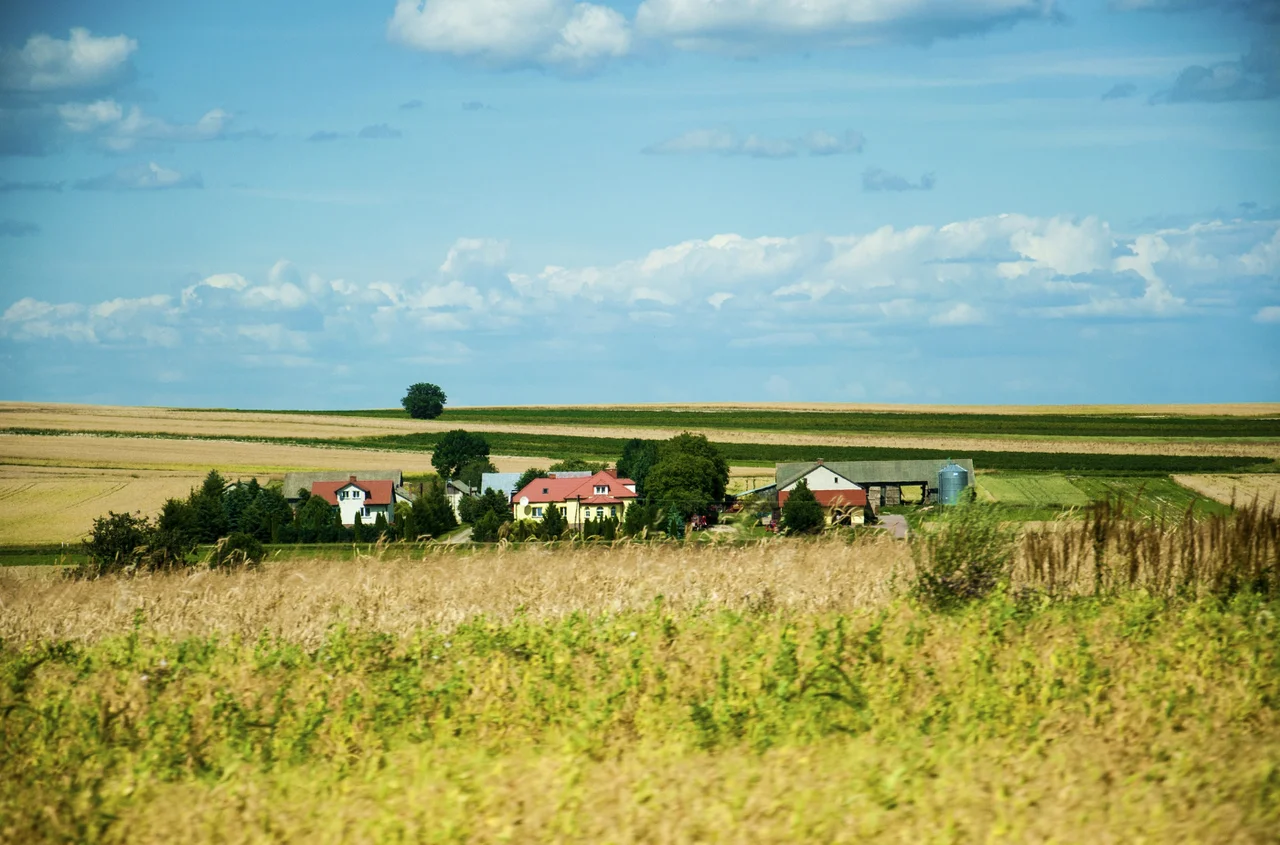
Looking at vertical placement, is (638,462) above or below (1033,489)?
above

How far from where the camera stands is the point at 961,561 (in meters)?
12.9

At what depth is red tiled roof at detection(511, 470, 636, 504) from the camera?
6819 cm

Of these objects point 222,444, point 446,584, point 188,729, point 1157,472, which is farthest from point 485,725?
point 222,444

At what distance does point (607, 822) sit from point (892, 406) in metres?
150

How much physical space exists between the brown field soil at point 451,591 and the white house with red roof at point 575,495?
162ft

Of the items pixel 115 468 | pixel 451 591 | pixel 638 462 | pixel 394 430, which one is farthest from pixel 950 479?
pixel 394 430

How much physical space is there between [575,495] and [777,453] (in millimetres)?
30044

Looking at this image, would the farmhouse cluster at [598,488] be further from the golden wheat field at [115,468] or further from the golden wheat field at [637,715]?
the golden wheat field at [637,715]

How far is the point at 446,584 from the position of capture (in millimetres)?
14578

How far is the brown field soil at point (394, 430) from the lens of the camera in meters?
91.4

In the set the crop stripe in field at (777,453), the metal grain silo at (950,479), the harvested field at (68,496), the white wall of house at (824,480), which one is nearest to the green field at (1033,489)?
the metal grain silo at (950,479)

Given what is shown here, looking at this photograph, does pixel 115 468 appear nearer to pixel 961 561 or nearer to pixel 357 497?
pixel 357 497

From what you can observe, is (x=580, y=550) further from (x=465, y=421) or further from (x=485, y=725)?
(x=465, y=421)

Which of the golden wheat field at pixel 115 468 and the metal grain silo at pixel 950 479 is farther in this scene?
the metal grain silo at pixel 950 479
